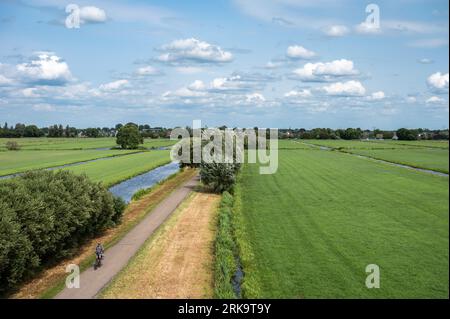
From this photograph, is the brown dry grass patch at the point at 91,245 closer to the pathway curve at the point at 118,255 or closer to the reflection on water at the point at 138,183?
the pathway curve at the point at 118,255

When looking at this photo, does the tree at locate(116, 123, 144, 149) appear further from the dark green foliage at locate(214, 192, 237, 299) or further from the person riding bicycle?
the person riding bicycle

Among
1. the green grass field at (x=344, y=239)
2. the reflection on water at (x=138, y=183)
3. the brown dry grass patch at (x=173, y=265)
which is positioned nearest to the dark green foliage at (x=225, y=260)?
the brown dry grass patch at (x=173, y=265)

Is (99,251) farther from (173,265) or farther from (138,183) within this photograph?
(138,183)

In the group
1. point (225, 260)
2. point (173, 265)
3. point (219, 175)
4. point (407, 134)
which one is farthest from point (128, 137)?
point (225, 260)

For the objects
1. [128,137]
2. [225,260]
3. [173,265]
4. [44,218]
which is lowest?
[173,265]

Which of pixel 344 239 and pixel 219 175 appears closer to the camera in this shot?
pixel 344 239
